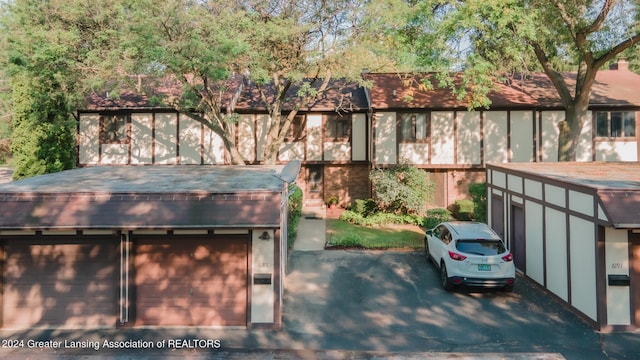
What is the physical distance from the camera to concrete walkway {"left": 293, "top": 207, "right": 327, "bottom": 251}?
15.8 meters

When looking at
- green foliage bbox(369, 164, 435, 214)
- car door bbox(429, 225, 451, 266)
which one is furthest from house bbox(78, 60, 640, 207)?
car door bbox(429, 225, 451, 266)

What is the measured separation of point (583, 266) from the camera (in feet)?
30.7

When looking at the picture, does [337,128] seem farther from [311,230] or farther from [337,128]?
[311,230]

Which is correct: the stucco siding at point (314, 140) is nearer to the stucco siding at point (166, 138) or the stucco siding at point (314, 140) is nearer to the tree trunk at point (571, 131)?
the stucco siding at point (166, 138)

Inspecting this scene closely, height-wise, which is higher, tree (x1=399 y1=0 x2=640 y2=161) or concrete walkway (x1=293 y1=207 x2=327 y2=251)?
tree (x1=399 y1=0 x2=640 y2=161)

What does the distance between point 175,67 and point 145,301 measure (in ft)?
31.4

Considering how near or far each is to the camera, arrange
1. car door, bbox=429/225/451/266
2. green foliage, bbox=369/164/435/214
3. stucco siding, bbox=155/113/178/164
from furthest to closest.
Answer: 1. stucco siding, bbox=155/113/178/164
2. green foliage, bbox=369/164/435/214
3. car door, bbox=429/225/451/266

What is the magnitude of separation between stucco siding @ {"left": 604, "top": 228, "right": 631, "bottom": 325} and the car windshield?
7.88 feet

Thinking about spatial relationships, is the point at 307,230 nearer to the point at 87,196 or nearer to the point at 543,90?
the point at 87,196

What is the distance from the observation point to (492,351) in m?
8.13

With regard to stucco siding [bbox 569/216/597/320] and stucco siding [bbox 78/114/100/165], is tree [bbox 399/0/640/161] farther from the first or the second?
stucco siding [bbox 78/114/100/165]

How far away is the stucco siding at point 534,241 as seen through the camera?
11352mm

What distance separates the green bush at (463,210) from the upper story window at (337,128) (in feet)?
24.2

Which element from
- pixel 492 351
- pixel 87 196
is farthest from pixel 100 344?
pixel 492 351
